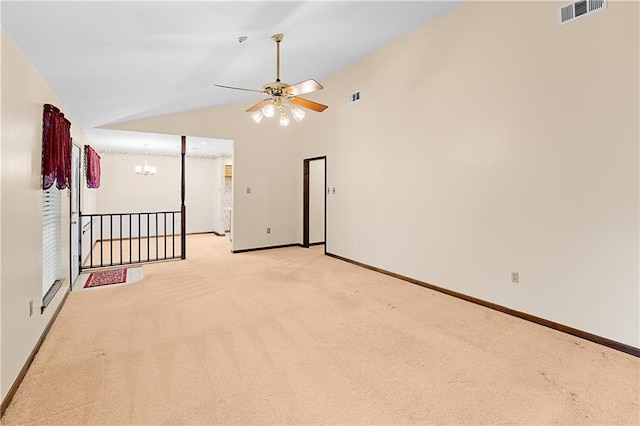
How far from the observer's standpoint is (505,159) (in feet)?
11.6

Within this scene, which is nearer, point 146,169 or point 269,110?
point 269,110

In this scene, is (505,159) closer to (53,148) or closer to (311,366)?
(311,366)

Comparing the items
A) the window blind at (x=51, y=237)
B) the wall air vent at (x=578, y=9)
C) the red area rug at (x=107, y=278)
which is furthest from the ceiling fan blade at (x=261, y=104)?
the red area rug at (x=107, y=278)

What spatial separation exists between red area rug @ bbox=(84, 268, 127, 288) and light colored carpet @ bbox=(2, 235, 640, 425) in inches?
20.3

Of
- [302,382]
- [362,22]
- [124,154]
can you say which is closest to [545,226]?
[302,382]

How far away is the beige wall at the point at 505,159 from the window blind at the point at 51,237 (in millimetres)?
2464

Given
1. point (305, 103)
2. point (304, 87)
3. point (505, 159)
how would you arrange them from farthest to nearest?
point (305, 103) → point (505, 159) → point (304, 87)

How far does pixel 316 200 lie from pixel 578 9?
5.51 m

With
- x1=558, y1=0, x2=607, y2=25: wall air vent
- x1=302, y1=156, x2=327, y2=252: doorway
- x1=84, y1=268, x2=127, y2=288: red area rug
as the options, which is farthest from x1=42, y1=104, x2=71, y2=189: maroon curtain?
x1=558, y1=0, x2=607, y2=25: wall air vent

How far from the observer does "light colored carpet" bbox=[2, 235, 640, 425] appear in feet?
6.38

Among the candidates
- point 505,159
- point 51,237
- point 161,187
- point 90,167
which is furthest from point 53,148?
point 161,187

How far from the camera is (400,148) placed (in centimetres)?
480

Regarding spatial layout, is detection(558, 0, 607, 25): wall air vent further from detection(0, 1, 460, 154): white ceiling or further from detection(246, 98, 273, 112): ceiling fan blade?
detection(246, 98, 273, 112): ceiling fan blade

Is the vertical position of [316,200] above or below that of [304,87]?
below
